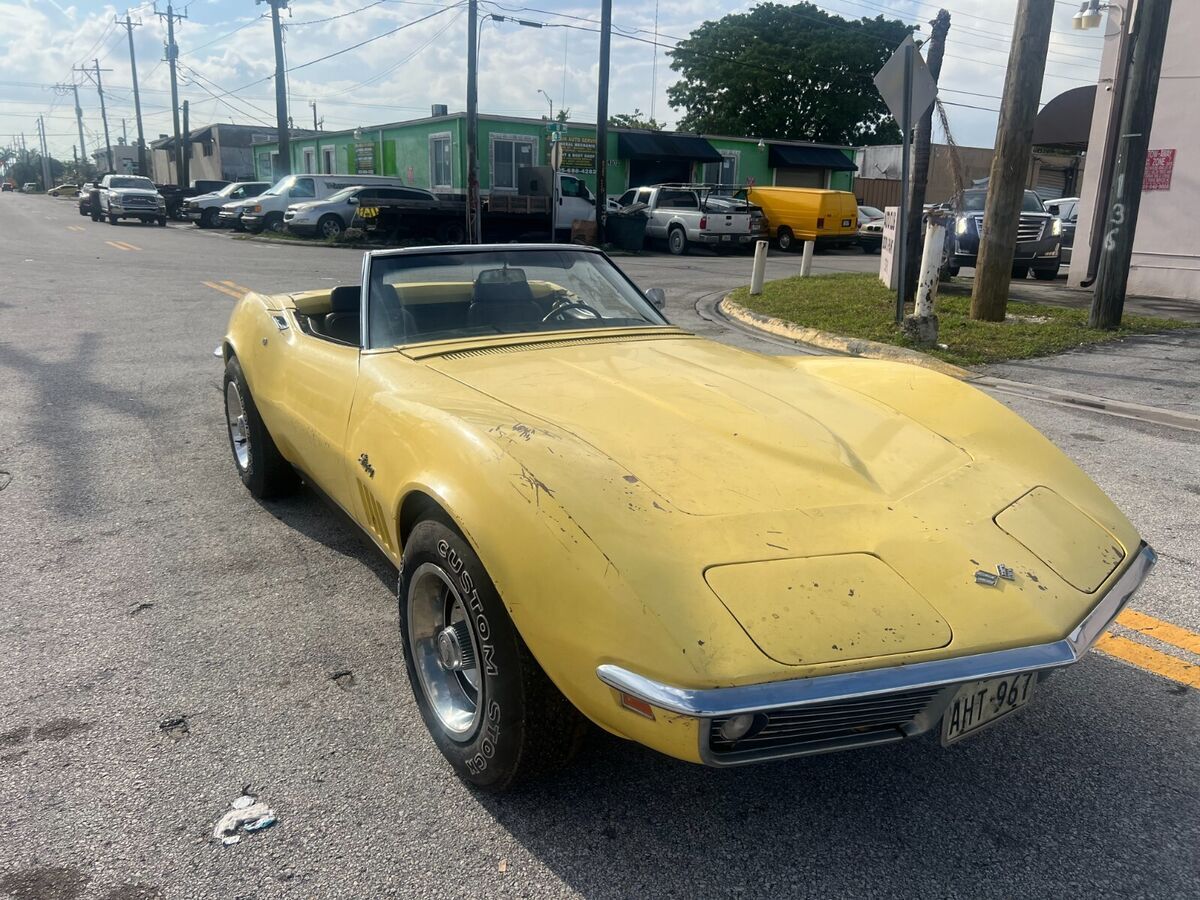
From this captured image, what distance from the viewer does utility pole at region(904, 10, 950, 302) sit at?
12.9 m

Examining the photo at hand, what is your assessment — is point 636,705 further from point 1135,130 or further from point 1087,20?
point 1087,20

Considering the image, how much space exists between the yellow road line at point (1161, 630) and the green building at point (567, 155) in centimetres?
2619

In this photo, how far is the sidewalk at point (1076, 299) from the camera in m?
12.1

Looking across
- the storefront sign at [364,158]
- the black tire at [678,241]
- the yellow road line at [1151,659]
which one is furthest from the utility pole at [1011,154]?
the storefront sign at [364,158]

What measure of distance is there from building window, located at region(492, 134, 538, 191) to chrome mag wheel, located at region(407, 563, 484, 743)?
3208 centimetres

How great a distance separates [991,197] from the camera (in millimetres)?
10203

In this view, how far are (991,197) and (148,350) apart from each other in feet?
29.5

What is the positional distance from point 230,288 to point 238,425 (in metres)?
9.67

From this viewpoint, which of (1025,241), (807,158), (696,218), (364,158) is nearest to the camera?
(1025,241)

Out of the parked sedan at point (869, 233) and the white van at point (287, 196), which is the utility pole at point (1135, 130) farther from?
the white van at point (287, 196)

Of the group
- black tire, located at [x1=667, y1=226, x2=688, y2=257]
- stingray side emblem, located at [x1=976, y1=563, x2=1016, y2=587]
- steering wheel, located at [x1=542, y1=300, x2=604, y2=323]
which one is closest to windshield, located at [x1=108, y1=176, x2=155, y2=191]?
black tire, located at [x1=667, y1=226, x2=688, y2=257]

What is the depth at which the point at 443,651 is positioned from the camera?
8.32 feet

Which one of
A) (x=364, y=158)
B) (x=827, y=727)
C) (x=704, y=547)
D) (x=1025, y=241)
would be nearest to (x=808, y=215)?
(x=1025, y=241)

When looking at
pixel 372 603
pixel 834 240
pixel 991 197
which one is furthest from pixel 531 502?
pixel 834 240
